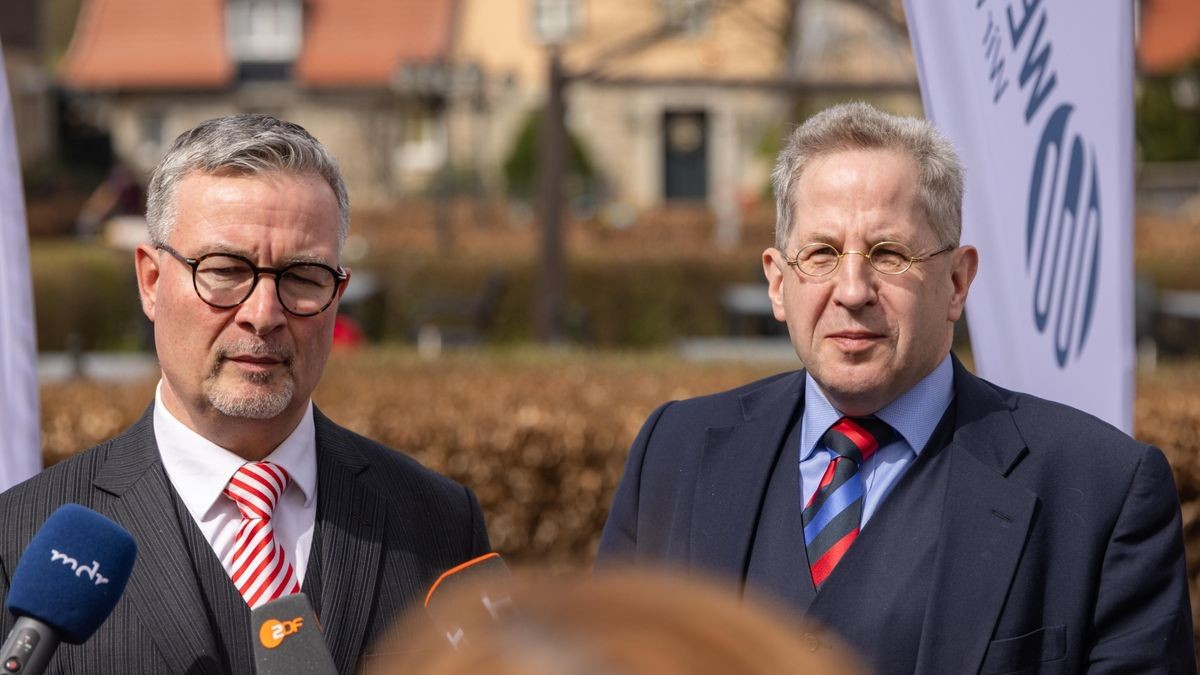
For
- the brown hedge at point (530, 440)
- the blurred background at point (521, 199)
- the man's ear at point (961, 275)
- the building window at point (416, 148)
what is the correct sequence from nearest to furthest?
the man's ear at point (961, 275)
the brown hedge at point (530, 440)
the blurred background at point (521, 199)
the building window at point (416, 148)

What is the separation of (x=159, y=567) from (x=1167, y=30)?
43071 millimetres

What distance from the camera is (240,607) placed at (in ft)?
8.26

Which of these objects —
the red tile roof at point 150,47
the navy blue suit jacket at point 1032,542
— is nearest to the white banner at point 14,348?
the navy blue suit jacket at point 1032,542

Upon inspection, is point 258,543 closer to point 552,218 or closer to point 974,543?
point 974,543

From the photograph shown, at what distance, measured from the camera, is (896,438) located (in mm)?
2764

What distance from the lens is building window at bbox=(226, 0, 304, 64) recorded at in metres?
43.5

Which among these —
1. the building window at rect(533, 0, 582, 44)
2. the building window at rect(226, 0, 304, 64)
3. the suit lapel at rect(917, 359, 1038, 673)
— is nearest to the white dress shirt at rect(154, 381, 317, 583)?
the suit lapel at rect(917, 359, 1038, 673)

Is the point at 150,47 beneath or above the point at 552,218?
above

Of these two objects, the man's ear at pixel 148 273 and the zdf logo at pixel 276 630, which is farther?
the man's ear at pixel 148 273

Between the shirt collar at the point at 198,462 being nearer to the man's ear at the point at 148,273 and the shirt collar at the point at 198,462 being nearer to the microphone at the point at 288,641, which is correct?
the man's ear at the point at 148,273

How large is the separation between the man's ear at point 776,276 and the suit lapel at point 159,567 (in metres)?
1.18

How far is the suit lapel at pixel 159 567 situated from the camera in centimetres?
246

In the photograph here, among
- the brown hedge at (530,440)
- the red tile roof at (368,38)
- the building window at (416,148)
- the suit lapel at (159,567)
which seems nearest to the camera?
the suit lapel at (159,567)

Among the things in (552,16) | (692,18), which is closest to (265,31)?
(552,16)
